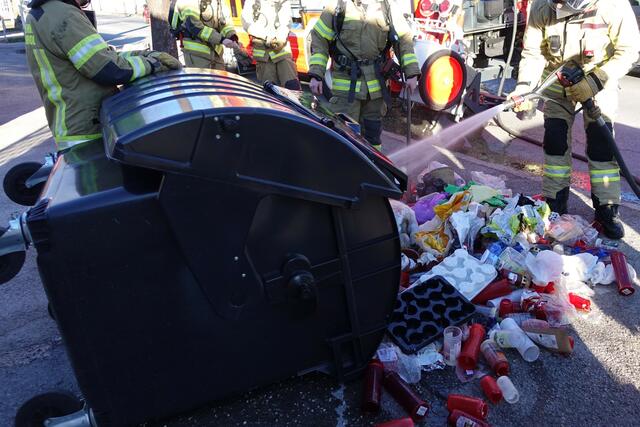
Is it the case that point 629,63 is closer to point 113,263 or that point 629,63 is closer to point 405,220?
point 405,220

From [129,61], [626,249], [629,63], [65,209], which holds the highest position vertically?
[129,61]

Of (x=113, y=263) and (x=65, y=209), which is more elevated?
(x=65, y=209)

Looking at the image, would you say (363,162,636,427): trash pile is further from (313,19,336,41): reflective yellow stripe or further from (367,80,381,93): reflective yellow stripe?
(313,19,336,41): reflective yellow stripe

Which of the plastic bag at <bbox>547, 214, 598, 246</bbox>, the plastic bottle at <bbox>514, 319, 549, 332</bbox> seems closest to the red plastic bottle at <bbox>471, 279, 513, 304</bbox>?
the plastic bottle at <bbox>514, 319, 549, 332</bbox>

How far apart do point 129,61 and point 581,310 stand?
293cm

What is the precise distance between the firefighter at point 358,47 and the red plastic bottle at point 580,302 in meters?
2.22

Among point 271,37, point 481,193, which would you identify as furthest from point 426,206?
point 271,37

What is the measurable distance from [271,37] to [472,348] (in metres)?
4.91

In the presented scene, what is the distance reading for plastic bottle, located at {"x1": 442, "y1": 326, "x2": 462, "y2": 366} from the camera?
2.56m

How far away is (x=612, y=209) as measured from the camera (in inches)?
149

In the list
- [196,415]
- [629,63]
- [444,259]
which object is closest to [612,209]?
[629,63]

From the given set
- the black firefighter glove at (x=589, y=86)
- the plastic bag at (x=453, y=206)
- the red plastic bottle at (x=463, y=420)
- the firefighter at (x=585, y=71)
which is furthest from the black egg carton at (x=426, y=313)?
the black firefighter glove at (x=589, y=86)

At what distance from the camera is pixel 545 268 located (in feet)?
10.0

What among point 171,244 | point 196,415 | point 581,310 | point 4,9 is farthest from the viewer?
point 4,9
